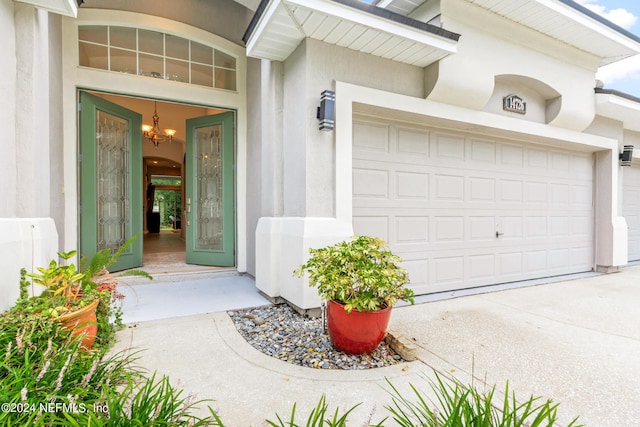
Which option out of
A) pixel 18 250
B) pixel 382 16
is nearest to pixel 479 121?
pixel 382 16

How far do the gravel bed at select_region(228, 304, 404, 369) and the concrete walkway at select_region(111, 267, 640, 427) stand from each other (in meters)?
0.11

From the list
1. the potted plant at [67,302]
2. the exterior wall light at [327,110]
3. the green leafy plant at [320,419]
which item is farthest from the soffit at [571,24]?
the potted plant at [67,302]

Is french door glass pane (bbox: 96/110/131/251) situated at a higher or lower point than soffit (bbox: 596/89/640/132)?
lower

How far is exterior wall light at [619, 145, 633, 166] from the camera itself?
17.7ft

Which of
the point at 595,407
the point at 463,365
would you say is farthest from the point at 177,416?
the point at 595,407

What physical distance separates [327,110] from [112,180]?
3.46 m

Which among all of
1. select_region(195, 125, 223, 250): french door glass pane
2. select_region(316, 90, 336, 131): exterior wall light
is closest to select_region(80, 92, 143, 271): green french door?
select_region(195, 125, 223, 250): french door glass pane

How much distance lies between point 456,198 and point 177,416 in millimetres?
3962

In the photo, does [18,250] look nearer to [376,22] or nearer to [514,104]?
[376,22]

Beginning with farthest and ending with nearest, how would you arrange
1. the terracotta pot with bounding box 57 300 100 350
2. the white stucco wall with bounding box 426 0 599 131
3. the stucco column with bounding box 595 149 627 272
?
1. the stucco column with bounding box 595 149 627 272
2. the white stucco wall with bounding box 426 0 599 131
3. the terracotta pot with bounding box 57 300 100 350

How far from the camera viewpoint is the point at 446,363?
223 cm

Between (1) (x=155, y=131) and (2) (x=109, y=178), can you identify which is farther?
(1) (x=155, y=131)

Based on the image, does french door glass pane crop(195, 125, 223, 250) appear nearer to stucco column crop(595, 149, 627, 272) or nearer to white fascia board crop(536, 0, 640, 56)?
white fascia board crop(536, 0, 640, 56)

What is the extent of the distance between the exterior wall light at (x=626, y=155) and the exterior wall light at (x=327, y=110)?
18.9 ft
